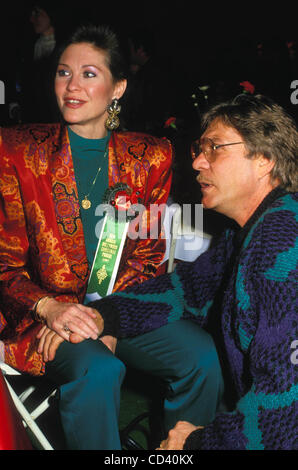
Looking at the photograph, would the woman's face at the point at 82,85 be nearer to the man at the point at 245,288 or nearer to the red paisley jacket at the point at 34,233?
the red paisley jacket at the point at 34,233

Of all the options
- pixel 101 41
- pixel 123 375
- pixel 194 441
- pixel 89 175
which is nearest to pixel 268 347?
pixel 194 441

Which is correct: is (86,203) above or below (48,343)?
above

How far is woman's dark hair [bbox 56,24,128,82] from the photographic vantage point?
1862mm

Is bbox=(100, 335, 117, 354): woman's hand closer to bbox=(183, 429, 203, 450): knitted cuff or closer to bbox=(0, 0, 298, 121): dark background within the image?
bbox=(183, 429, 203, 450): knitted cuff

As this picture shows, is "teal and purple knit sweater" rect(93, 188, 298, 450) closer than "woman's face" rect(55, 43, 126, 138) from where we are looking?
Yes

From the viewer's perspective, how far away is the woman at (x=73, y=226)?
1397 mm

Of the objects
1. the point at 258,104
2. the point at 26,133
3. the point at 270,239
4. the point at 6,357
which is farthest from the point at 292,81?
the point at 6,357

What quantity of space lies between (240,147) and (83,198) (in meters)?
0.69

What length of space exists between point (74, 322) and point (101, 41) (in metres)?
1.20

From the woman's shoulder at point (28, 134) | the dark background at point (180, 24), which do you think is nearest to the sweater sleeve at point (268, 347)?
the woman's shoulder at point (28, 134)

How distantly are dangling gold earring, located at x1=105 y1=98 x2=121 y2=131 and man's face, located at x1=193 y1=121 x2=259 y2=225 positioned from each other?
554 mm

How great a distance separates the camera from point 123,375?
4.78ft

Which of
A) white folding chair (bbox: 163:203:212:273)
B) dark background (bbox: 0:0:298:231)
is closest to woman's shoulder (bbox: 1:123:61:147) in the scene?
white folding chair (bbox: 163:203:212:273)

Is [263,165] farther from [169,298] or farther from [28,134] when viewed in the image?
[28,134]
